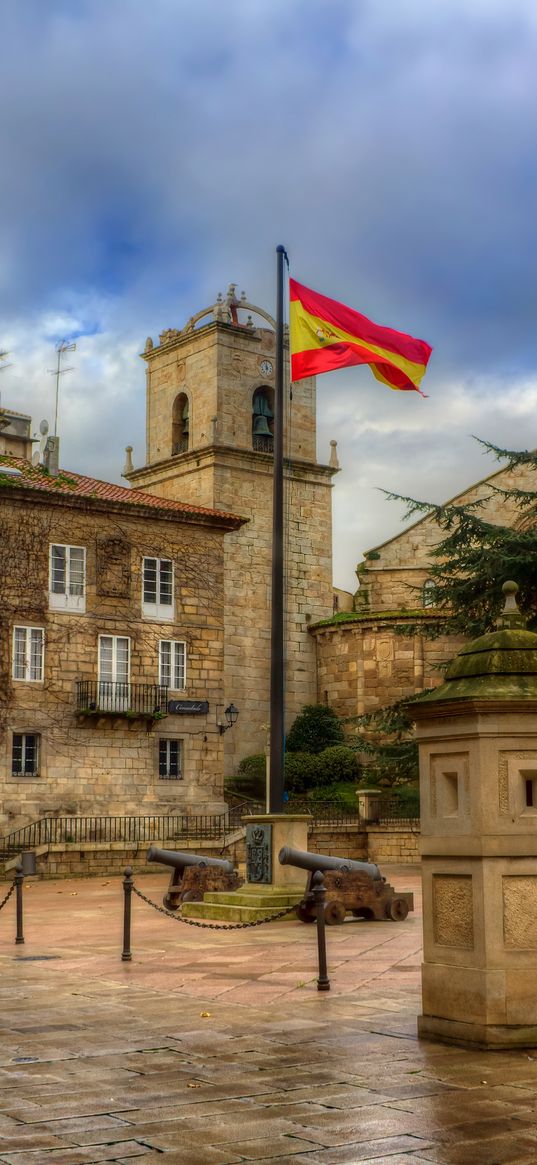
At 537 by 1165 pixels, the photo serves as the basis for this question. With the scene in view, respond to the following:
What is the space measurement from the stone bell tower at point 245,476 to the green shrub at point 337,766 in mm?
3698

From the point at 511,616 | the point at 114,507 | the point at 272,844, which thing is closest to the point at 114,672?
the point at 114,507

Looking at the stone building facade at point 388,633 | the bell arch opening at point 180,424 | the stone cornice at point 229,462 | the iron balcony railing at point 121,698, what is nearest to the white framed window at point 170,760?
A: the iron balcony railing at point 121,698

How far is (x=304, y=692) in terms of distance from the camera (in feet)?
156

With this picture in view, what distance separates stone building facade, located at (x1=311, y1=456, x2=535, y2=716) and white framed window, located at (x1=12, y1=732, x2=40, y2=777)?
1346 cm

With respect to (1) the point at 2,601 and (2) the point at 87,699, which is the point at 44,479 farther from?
(2) the point at 87,699

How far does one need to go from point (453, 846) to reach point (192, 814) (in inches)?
1141

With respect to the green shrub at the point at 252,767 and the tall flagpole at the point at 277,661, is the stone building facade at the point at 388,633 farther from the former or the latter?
the tall flagpole at the point at 277,661

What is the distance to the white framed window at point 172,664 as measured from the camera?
123 feet

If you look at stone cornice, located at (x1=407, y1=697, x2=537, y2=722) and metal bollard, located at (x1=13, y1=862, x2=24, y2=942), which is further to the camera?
metal bollard, located at (x1=13, y1=862, x2=24, y2=942)

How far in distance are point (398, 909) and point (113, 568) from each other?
20.8 metres

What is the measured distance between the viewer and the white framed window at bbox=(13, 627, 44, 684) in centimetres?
3456

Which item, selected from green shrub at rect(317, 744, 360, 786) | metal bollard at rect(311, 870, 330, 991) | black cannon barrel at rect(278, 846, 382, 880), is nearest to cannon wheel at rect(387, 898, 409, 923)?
black cannon barrel at rect(278, 846, 382, 880)

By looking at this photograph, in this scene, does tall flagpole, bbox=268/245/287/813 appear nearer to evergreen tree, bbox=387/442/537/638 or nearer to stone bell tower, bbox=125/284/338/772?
evergreen tree, bbox=387/442/537/638

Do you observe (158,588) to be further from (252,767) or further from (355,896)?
(355,896)
